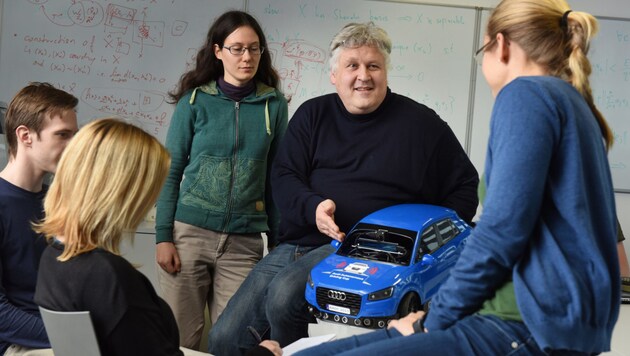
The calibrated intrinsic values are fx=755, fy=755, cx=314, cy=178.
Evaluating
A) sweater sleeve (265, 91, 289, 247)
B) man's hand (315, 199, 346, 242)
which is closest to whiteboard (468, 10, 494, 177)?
sweater sleeve (265, 91, 289, 247)

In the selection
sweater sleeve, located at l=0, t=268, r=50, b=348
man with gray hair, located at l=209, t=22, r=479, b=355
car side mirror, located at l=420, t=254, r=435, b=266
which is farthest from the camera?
man with gray hair, located at l=209, t=22, r=479, b=355

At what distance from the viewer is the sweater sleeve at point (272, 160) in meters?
2.61

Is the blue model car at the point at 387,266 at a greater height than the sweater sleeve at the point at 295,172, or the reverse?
the sweater sleeve at the point at 295,172

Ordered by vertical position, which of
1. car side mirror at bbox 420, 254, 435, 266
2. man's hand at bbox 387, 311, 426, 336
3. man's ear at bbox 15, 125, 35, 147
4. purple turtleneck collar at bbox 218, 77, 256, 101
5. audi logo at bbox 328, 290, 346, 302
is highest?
purple turtleneck collar at bbox 218, 77, 256, 101

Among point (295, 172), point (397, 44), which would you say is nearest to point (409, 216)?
point (295, 172)

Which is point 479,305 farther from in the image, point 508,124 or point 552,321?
point 508,124

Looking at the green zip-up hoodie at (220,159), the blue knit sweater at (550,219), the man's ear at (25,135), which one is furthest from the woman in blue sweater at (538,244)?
the green zip-up hoodie at (220,159)

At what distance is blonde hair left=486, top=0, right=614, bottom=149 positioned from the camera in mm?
1384

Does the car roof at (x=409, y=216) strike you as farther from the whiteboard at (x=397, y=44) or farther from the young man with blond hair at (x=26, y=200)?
the whiteboard at (x=397, y=44)

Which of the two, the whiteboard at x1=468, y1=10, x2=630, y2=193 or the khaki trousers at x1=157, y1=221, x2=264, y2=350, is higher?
the whiteboard at x1=468, y1=10, x2=630, y2=193

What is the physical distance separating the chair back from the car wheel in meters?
0.73

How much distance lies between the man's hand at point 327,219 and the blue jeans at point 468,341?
654mm

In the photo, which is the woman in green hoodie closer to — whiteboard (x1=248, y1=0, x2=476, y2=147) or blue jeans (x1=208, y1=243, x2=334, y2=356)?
blue jeans (x1=208, y1=243, x2=334, y2=356)

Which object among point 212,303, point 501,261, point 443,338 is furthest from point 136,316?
point 212,303
